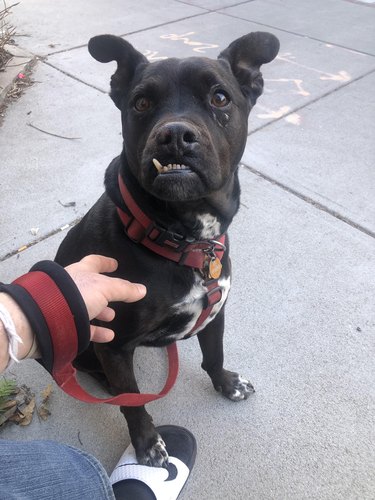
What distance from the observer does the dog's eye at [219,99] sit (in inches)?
62.1

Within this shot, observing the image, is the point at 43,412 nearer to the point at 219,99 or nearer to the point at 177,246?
the point at 177,246

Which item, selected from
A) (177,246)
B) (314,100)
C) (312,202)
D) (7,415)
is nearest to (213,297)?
(177,246)

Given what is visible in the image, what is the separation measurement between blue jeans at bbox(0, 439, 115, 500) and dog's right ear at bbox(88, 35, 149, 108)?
1294 millimetres

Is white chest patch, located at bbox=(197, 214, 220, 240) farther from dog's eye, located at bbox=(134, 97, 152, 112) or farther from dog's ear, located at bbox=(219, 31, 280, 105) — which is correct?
dog's ear, located at bbox=(219, 31, 280, 105)

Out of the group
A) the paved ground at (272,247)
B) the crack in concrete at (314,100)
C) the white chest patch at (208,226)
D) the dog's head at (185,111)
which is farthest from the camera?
the crack in concrete at (314,100)

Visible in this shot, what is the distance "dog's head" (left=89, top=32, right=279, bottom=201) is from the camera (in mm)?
1389

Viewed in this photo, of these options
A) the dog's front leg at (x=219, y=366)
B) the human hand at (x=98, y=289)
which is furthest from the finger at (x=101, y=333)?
the dog's front leg at (x=219, y=366)

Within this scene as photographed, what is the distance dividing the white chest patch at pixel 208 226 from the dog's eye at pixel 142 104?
1.39 feet

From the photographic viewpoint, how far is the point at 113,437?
6.41ft

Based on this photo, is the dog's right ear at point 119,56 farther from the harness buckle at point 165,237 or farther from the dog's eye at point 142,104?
the harness buckle at point 165,237

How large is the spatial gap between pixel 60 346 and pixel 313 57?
15.1 ft

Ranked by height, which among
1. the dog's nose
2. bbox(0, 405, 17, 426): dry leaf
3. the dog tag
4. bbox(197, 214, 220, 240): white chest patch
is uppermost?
the dog's nose

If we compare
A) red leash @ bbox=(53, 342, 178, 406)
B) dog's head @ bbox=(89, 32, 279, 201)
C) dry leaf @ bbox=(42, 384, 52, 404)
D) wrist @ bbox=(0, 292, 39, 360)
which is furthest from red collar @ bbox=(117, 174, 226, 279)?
dry leaf @ bbox=(42, 384, 52, 404)

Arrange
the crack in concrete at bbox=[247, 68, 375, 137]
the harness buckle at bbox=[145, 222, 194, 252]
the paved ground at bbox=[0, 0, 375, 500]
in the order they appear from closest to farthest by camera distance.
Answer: the harness buckle at bbox=[145, 222, 194, 252] < the paved ground at bbox=[0, 0, 375, 500] < the crack in concrete at bbox=[247, 68, 375, 137]
